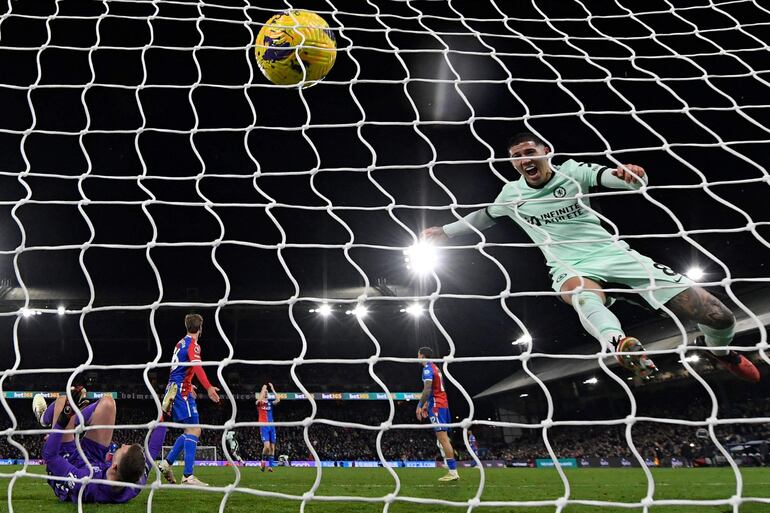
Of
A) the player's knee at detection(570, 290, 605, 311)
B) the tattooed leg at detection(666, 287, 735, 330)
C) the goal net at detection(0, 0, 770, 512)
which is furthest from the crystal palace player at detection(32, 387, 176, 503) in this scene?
the tattooed leg at detection(666, 287, 735, 330)

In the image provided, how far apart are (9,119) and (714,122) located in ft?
37.8

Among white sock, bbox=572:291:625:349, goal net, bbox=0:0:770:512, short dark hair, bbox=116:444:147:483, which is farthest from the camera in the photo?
goal net, bbox=0:0:770:512

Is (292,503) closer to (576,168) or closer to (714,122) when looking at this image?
(576,168)

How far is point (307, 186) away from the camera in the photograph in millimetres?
12188

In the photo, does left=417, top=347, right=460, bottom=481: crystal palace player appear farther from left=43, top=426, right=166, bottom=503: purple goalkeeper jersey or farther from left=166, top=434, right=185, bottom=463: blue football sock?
left=43, top=426, right=166, bottom=503: purple goalkeeper jersey

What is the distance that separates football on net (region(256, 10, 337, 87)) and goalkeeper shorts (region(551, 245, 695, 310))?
1806 millimetres

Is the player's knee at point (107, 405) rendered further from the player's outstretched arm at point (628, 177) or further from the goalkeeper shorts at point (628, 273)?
the player's outstretched arm at point (628, 177)

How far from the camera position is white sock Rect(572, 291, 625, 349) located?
2.59 meters

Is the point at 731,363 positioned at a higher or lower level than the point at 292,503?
higher

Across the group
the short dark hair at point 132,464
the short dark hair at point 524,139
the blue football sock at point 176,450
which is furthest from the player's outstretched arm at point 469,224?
the blue football sock at point 176,450

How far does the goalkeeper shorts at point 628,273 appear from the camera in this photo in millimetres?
2924

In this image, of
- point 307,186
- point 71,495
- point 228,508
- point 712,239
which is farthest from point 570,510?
point 712,239

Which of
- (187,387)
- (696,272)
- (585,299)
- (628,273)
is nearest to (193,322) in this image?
(187,387)

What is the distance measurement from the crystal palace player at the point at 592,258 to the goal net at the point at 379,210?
0.66 feet
